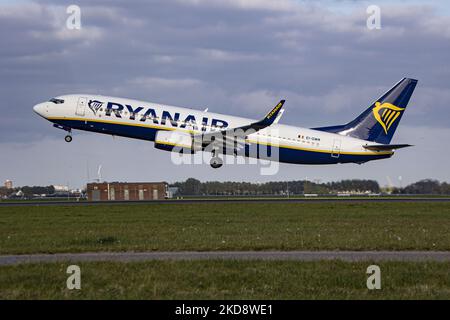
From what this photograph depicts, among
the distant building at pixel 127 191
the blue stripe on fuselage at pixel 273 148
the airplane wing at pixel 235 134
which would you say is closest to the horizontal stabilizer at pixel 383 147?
the blue stripe on fuselage at pixel 273 148

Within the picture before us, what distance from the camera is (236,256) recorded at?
23000mm

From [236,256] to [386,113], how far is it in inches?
1800

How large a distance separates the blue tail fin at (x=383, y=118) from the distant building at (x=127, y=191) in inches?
1727

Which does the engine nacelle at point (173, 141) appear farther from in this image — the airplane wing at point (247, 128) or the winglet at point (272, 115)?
the winglet at point (272, 115)

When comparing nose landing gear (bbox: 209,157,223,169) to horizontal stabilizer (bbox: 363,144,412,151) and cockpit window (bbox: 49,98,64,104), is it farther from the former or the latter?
horizontal stabilizer (bbox: 363,144,412,151)

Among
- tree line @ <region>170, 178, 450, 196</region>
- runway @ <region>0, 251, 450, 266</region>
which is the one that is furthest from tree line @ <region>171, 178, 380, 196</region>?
runway @ <region>0, 251, 450, 266</region>

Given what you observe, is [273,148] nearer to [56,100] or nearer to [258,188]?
[56,100]

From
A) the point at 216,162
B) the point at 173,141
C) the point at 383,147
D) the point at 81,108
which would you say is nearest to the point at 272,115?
the point at 216,162

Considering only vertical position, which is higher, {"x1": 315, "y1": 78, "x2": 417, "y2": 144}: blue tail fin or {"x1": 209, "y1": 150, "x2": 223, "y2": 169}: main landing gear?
{"x1": 315, "y1": 78, "x2": 417, "y2": 144}: blue tail fin

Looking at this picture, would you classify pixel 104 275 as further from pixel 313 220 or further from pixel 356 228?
pixel 313 220

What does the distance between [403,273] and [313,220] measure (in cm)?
1978

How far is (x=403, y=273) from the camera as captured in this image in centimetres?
1881

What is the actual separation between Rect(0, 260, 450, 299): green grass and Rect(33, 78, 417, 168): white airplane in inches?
1320

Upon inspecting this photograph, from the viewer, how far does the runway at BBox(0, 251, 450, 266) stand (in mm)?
21969
